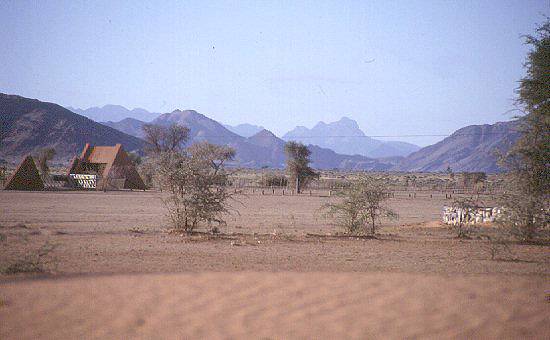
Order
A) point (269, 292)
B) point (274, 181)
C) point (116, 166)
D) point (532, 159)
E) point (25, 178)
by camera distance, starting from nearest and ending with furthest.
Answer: point (269, 292) < point (532, 159) < point (25, 178) < point (116, 166) < point (274, 181)

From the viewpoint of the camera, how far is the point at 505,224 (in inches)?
578

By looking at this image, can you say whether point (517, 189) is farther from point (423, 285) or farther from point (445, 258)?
point (423, 285)

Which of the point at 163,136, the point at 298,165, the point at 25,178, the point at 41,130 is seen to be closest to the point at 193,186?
the point at 25,178

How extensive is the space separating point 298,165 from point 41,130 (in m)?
80.2

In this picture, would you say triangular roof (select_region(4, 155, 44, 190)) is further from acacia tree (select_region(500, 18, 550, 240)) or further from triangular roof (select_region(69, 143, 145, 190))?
acacia tree (select_region(500, 18, 550, 240))

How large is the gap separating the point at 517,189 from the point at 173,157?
465 inches

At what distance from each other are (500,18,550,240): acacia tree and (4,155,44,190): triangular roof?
140 ft

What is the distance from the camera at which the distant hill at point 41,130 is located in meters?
109

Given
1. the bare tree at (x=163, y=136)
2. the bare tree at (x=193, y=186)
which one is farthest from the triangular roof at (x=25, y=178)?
the bare tree at (x=163, y=136)

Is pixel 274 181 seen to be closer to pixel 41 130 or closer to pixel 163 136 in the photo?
pixel 163 136

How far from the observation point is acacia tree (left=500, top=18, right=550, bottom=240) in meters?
14.8

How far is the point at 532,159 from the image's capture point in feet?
52.5

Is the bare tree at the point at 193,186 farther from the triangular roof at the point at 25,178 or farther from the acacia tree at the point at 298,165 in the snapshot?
the acacia tree at the point at 298,165

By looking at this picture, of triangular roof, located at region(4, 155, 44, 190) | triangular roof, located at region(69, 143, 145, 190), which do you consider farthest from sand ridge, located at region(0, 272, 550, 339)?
triangular roof, located at region(69, 143, 145, 190)
